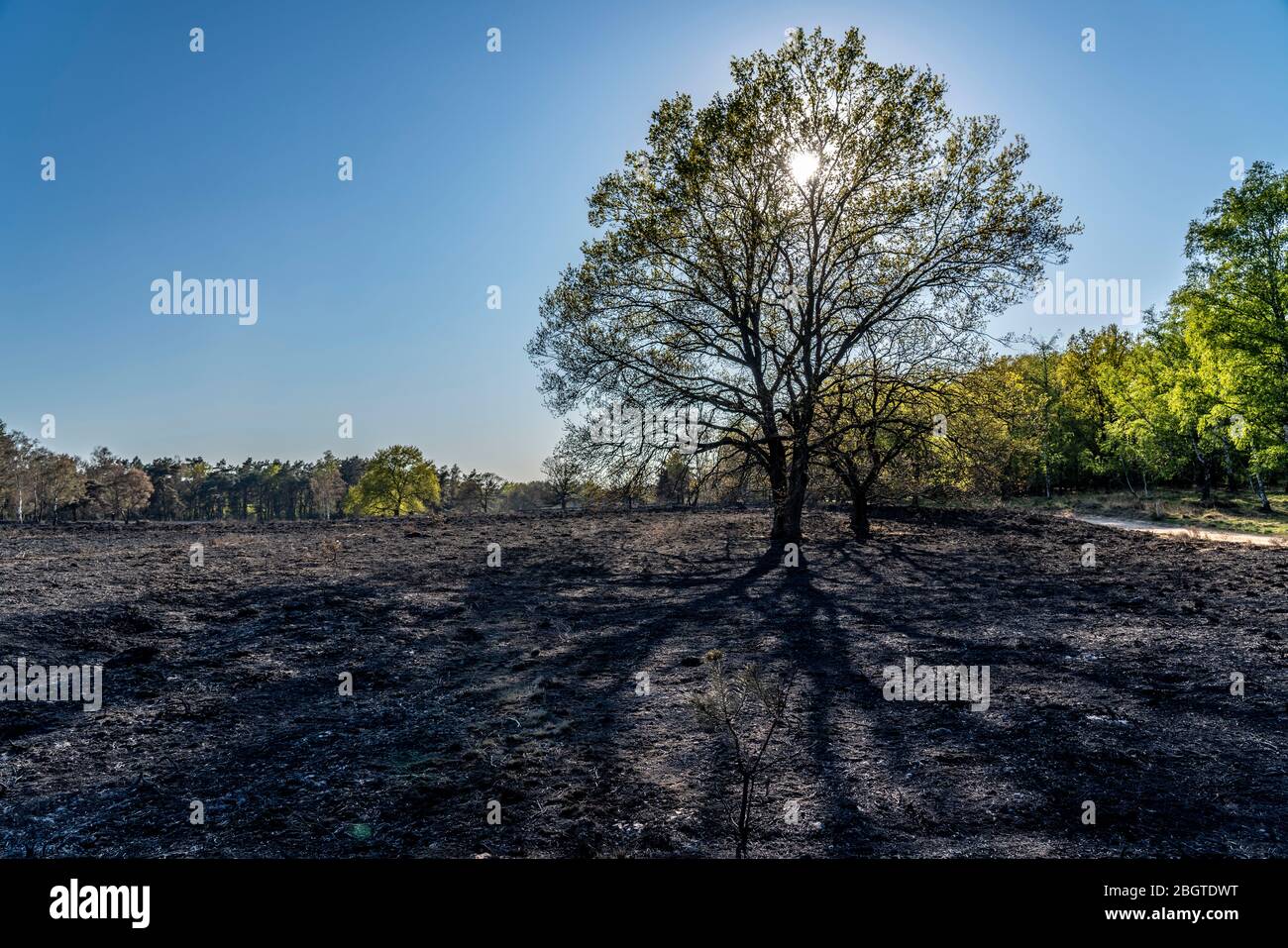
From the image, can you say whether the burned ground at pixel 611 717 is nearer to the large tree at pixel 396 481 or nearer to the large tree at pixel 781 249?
the large tree at pixel 781 249

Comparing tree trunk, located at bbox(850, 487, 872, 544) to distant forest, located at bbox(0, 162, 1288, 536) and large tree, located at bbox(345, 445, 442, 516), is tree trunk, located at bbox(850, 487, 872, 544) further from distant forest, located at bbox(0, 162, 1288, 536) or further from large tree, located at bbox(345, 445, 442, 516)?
large tree, located at bbox(345, 445, 442, 516)

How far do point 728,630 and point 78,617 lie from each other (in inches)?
400

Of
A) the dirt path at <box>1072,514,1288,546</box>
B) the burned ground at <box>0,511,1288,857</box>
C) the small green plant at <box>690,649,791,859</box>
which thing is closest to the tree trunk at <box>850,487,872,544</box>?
the burned ground at <box>0,511,1288,857</box>

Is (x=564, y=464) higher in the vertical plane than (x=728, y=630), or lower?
higher

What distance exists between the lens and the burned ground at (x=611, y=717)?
4.39 meters

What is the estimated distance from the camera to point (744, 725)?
21.6 feet

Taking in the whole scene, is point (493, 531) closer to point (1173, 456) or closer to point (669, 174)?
point (669, 174)

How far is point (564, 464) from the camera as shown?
2022 cm

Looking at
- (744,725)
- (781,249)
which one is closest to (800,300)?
(781,249)

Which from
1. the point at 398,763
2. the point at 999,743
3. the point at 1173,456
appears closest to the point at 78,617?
the point at 398,763

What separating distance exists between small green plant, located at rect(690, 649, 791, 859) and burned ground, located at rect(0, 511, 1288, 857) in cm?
16

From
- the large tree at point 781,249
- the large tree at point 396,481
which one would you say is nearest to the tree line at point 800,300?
the large tree at point 781,249

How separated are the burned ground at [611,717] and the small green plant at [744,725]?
0.53ft

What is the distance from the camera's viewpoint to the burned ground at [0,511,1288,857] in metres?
4.39
